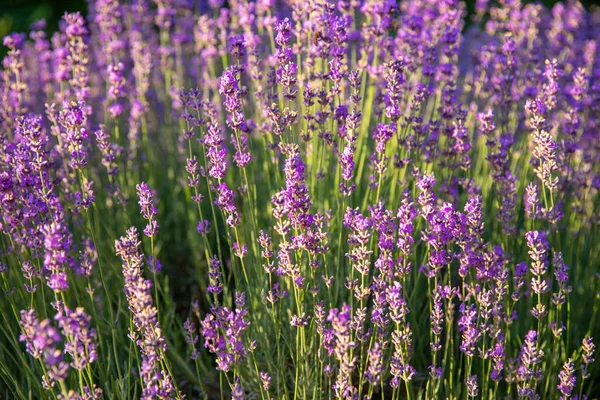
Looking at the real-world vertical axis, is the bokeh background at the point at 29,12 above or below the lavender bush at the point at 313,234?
above

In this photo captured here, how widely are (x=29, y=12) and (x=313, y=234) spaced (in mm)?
7198

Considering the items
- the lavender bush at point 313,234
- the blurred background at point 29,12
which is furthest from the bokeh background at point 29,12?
the lavender bush at point 313,234

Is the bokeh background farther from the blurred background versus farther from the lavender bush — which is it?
the lavender bush

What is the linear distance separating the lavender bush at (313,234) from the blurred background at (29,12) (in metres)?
2.88

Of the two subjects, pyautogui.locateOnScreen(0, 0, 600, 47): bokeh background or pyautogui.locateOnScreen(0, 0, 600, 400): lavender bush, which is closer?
pyautogui.locateOnScreen(0, 0, 600, 400): lavender bush

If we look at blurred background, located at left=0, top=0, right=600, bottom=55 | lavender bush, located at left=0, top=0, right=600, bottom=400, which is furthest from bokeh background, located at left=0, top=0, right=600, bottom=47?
lavender bush, located at left=0, top=0, right=600, bottom=400

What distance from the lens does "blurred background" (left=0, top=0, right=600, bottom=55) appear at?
7094 mm

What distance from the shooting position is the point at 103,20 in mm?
3686

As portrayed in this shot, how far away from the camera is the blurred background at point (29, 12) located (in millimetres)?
7094

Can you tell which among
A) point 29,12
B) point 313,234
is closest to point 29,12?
point 29,12

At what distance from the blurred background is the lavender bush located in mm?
2877

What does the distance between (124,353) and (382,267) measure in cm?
152

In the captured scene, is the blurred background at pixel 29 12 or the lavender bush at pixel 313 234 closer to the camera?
the lavender bush at pixel 313 234

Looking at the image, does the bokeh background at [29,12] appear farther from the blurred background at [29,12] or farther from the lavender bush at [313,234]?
the lavender bush at [313,234]
